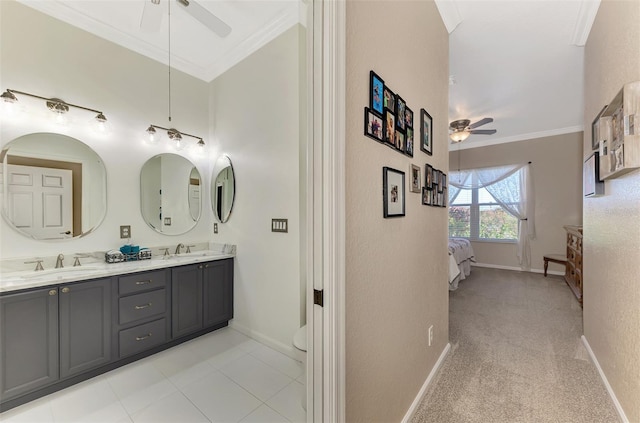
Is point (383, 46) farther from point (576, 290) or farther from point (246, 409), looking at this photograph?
point (576, 290)

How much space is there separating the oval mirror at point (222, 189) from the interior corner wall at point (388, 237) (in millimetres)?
1976

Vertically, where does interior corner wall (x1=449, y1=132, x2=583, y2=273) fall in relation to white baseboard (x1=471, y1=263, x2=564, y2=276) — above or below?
above

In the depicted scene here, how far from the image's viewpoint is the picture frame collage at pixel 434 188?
178 centimetres

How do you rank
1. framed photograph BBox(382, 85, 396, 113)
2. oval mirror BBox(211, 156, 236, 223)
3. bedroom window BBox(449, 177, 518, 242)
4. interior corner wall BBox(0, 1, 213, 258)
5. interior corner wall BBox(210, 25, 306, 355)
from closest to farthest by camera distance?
1. framed photograph BBox(382, 85, 396, 113)
2. interior corner wall BBox(0, 1, 213, 258)
3. interior corner wall BBox(210, 25, 306, 355)
4. oval mirror BBox(211, 156, 236, 223)
5. bedroom window BBox(449, 177, 518, 242)

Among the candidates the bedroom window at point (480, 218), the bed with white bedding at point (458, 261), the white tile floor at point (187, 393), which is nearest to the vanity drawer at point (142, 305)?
the white tile floor at point (187, 393)

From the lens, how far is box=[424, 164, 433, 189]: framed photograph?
1773 millimetres

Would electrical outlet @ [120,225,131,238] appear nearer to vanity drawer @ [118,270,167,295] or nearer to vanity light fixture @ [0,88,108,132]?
vanity drawer @ [118,270,167,295]

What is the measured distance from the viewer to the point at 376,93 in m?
1.19

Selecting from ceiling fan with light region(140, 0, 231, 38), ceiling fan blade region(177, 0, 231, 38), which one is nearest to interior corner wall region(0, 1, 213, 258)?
ceiling fan with light region(140, 0, 231, 38)

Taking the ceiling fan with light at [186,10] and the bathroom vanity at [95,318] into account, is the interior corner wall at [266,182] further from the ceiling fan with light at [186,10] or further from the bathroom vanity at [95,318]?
the ceiling fan with light at [186,10]

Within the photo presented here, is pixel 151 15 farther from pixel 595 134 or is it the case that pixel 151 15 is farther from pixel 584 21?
pixel 584 21

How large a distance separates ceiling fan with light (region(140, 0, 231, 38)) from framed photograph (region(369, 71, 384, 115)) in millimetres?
1305

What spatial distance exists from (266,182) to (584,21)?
3.04m

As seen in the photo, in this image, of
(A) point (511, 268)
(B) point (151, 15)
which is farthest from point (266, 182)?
(A) point (511, 268)
